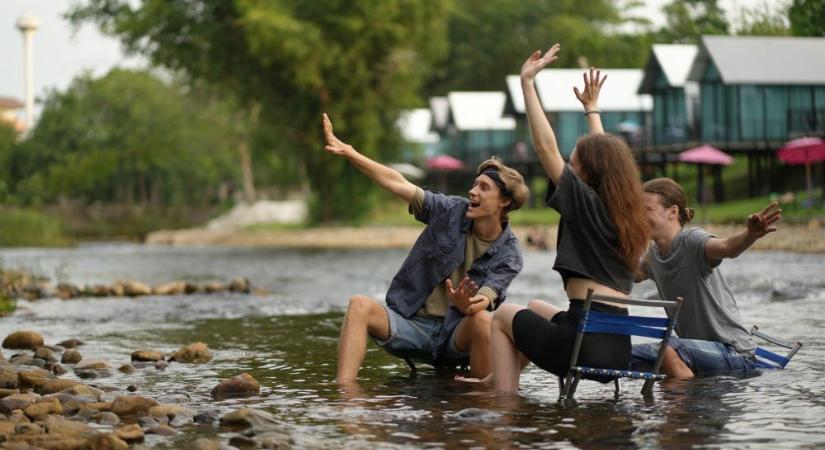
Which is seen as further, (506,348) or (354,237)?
(354,237)

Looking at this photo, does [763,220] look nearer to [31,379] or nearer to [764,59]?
[31,379]

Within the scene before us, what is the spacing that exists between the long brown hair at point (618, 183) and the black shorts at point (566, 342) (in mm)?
461

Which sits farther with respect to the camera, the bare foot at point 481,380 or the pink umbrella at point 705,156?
the pink umbrella at point 705,156

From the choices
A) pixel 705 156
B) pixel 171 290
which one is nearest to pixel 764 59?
pixel 705 156

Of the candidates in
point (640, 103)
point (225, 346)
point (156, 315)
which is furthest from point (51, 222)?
point (225, 346)

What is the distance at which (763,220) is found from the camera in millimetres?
7277

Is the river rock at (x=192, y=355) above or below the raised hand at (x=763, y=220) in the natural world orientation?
below

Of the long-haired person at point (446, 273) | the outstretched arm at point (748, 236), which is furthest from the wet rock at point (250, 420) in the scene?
the outstretched arm at point (748, 236)

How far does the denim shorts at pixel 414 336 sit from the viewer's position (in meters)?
8.41

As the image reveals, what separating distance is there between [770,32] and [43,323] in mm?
37436

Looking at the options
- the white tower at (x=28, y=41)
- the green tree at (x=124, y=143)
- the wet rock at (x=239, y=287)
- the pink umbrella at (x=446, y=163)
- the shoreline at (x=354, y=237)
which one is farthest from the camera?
the white tower at (x=28, y=41)

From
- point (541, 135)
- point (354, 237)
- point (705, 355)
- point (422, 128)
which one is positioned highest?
point (422, 128)

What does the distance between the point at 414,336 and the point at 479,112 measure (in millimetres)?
60301

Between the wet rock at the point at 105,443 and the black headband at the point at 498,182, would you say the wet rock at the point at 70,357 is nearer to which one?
the black headband at the point at 498,182
